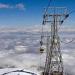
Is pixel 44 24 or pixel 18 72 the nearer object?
pixel 44 24

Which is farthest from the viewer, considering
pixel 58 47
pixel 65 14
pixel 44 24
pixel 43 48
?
pixel 43 48

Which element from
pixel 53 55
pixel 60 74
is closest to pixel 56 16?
pixel 53 55

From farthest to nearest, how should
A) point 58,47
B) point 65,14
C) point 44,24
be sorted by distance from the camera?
point 58,47 → point 44,24 → point 65,14

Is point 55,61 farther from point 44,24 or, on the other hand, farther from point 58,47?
point 44,24

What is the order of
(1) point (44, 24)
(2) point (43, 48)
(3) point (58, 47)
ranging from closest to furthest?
(1) point (44, 24)
(3) point (58, 47)
(2) point (43, 48)

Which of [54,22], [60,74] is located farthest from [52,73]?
[54,22]

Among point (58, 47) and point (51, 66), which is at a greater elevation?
point (58, 47)

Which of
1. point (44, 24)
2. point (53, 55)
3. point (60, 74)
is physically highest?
point (44, 24)

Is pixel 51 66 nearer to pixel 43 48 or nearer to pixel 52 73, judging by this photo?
pixel 52 73

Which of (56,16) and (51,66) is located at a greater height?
(56,16)
